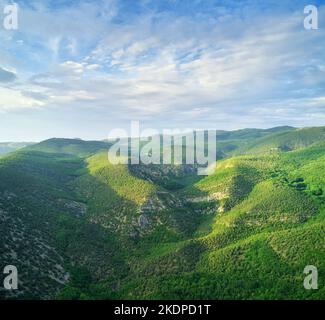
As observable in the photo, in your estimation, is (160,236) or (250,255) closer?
(250,255)

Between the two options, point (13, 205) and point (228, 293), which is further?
point (13, 205)

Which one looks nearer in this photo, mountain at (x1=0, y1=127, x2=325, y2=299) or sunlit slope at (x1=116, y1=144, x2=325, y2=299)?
sunlit slope at (x1=116, y1=144, x2=325, y2=299)

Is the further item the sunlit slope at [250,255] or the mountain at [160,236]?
the mountain at [160,236]

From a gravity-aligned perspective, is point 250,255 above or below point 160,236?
below

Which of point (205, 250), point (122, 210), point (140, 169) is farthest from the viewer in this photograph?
point (140, 169)
